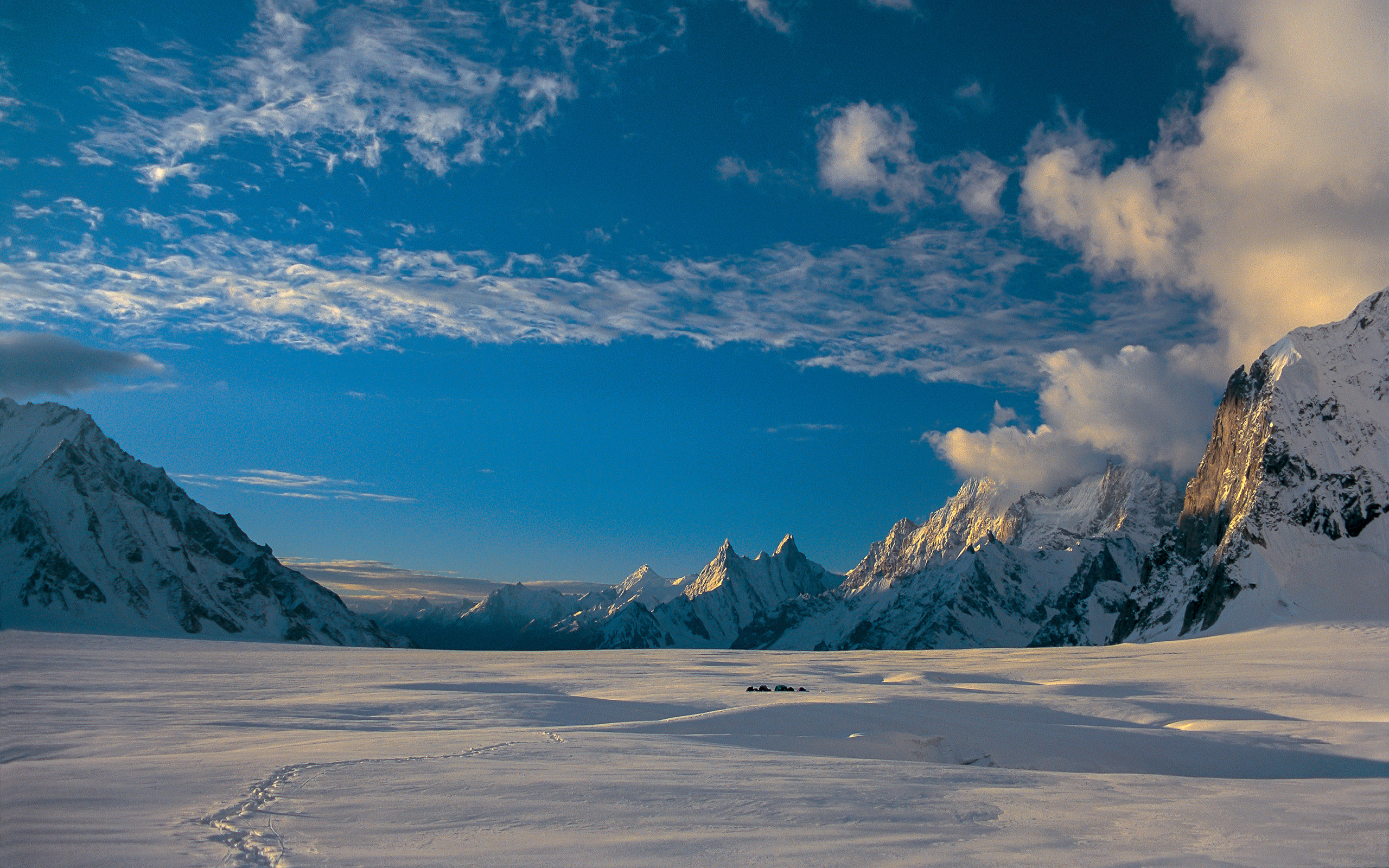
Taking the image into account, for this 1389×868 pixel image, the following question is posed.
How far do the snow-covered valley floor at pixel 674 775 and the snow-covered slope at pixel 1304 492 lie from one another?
101661mm

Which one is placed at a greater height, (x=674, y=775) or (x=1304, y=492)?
(x=1304, y=492)

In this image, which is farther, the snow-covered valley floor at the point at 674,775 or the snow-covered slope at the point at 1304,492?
the snow-covered slope at the point at 1304,492

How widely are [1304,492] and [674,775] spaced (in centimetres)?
16904

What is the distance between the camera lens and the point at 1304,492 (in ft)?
461

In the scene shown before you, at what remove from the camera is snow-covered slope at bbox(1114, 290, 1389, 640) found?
12525 cm

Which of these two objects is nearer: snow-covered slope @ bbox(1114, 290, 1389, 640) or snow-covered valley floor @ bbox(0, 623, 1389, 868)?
snow-covered valley floor @ bbox(0, 623, 1389, 868)

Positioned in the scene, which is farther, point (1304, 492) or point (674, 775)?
point (1304, 492)

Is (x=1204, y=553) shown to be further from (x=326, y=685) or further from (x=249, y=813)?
(x=249, y=813)

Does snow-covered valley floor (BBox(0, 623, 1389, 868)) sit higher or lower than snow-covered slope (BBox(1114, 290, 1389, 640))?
lower

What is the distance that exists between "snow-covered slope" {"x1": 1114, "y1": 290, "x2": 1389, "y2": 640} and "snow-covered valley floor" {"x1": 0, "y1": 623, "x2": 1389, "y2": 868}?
334 feet

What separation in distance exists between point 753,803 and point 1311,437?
583 feet

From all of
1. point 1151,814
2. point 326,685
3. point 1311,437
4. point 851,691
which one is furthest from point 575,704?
point 1311,437

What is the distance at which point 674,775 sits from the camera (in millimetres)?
15719

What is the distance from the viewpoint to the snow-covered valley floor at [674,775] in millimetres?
10695
